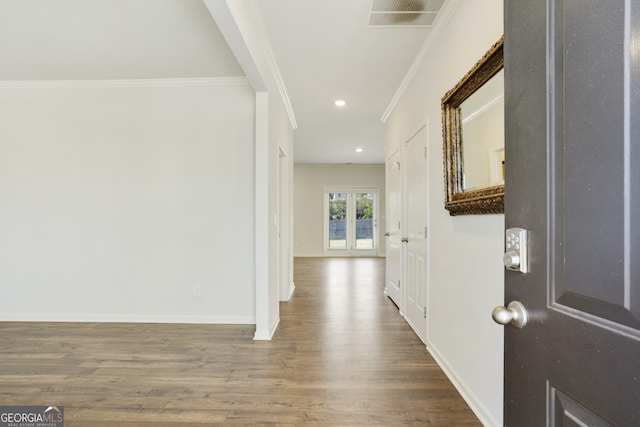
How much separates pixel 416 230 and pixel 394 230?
40.1 inches

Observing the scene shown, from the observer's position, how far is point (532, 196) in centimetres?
70

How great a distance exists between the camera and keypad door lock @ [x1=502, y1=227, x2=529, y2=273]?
72 centimetres

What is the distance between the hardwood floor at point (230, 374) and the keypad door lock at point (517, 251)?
1.40 metres

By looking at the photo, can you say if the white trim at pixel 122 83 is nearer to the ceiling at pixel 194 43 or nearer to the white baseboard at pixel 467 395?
the ceiling at pixel 194 43

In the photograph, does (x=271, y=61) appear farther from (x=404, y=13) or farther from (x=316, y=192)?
(x=316, y=192)

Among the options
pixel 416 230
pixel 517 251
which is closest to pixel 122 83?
pixel 416 230

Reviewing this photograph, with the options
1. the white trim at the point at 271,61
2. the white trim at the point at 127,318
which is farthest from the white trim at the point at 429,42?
the white trim at the point at 127,318

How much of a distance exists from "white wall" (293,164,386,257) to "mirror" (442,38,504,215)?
6.47 meters

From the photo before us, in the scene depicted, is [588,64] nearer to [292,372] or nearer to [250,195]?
[292,372]

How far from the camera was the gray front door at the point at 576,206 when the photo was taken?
50cm

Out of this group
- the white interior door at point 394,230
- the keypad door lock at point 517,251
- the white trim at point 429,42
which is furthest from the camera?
the white interior door at point 394,230

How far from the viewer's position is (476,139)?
1.80 metres

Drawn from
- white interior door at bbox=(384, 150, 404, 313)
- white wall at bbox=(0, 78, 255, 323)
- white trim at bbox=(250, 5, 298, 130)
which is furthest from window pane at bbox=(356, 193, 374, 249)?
white wall at bbox=(0, 78, 255, 323)

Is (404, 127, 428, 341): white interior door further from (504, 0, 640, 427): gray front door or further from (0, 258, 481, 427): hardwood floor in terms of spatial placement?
(504, 0, 640, 427): gray front door
